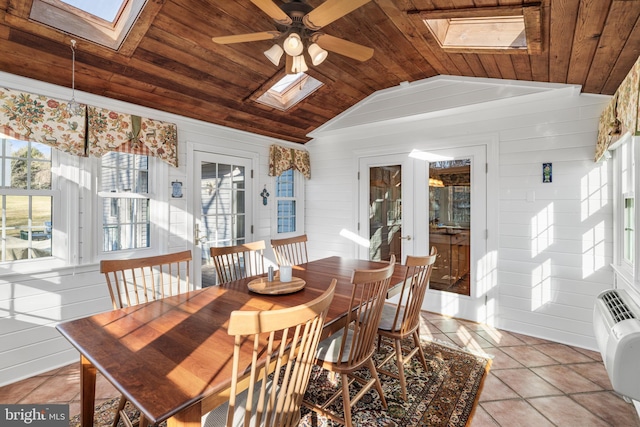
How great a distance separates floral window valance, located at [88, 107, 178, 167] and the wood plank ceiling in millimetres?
198

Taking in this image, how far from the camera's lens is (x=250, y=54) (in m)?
2.80

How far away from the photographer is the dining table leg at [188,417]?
982 millimetres

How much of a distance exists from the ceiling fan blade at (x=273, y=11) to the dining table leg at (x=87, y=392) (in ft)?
6.70

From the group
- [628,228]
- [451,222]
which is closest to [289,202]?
[451,222]

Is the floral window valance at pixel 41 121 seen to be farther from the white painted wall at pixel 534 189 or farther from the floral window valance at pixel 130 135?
the white painted wall at pixel 534 189

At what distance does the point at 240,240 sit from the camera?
14.0 ft

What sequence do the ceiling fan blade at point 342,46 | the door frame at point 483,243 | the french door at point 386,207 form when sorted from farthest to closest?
the french door at point 386,207
the door frame at point 483,243
the ceiling fan blade at point 342,46

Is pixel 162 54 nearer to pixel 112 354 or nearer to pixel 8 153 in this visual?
pixel 8 153

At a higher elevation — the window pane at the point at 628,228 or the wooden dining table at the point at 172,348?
the window pane at the point at 628,228

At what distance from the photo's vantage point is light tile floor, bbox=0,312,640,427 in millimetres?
2004

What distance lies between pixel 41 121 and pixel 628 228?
4.88 m

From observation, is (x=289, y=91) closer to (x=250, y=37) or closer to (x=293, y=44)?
(x=250, y=37)

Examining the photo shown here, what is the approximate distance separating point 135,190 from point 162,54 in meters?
1.43

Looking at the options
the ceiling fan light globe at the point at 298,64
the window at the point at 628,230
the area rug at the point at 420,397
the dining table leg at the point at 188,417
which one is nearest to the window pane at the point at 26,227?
the area rug at the point at 420,397
